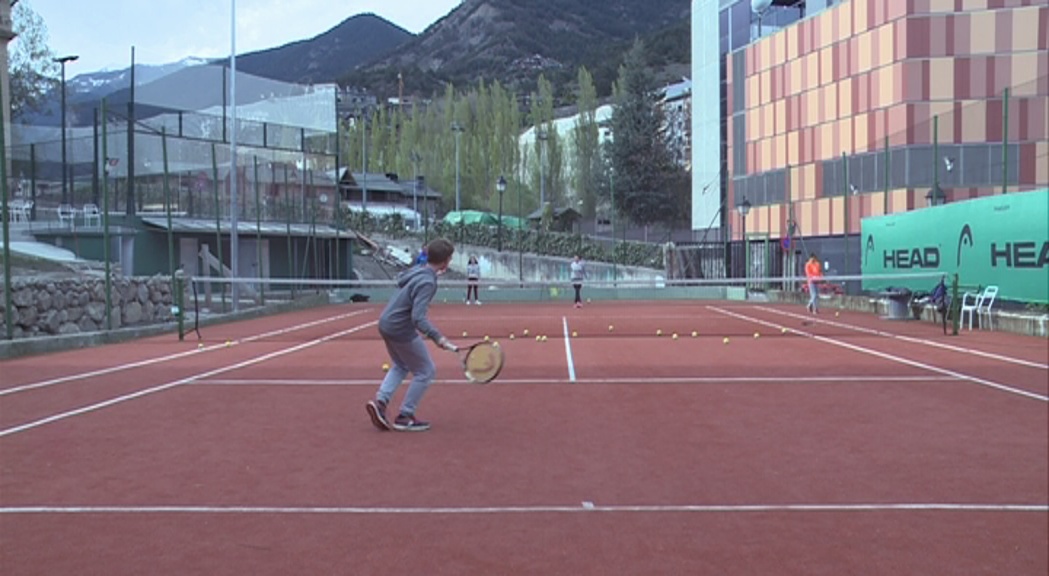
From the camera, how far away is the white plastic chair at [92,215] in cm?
2684

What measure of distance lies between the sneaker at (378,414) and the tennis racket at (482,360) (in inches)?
31.6

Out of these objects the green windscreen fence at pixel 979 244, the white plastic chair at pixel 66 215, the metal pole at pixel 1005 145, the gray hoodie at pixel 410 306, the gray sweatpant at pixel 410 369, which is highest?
Answer: the metal pole at pixel 1005 145

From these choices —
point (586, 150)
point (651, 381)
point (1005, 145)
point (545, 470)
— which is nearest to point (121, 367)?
point (651, 381)

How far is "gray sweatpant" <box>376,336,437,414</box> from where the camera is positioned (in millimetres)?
8133

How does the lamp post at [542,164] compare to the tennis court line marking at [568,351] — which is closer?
the tennis court line marking at [568,351]

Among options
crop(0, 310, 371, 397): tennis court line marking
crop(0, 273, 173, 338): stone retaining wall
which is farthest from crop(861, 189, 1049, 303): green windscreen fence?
crop(0, 273, 173, 338): stone retaining wall

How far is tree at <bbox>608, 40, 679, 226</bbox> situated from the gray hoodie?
52.7m

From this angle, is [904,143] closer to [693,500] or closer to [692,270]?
[692,270]

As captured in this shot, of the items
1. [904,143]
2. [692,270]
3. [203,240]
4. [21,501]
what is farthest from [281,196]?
[21,501]

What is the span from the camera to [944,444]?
7.21 meters

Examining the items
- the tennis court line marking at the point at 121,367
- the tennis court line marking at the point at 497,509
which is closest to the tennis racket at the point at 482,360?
the tennis court line marking at the point at 497,509

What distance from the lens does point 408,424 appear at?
8148 millimetres

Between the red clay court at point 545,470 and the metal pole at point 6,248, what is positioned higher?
the metal pole at point 6,248

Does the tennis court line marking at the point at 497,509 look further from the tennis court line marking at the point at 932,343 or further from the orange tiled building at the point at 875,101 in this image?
the orange tiled building at the point at 875,101
